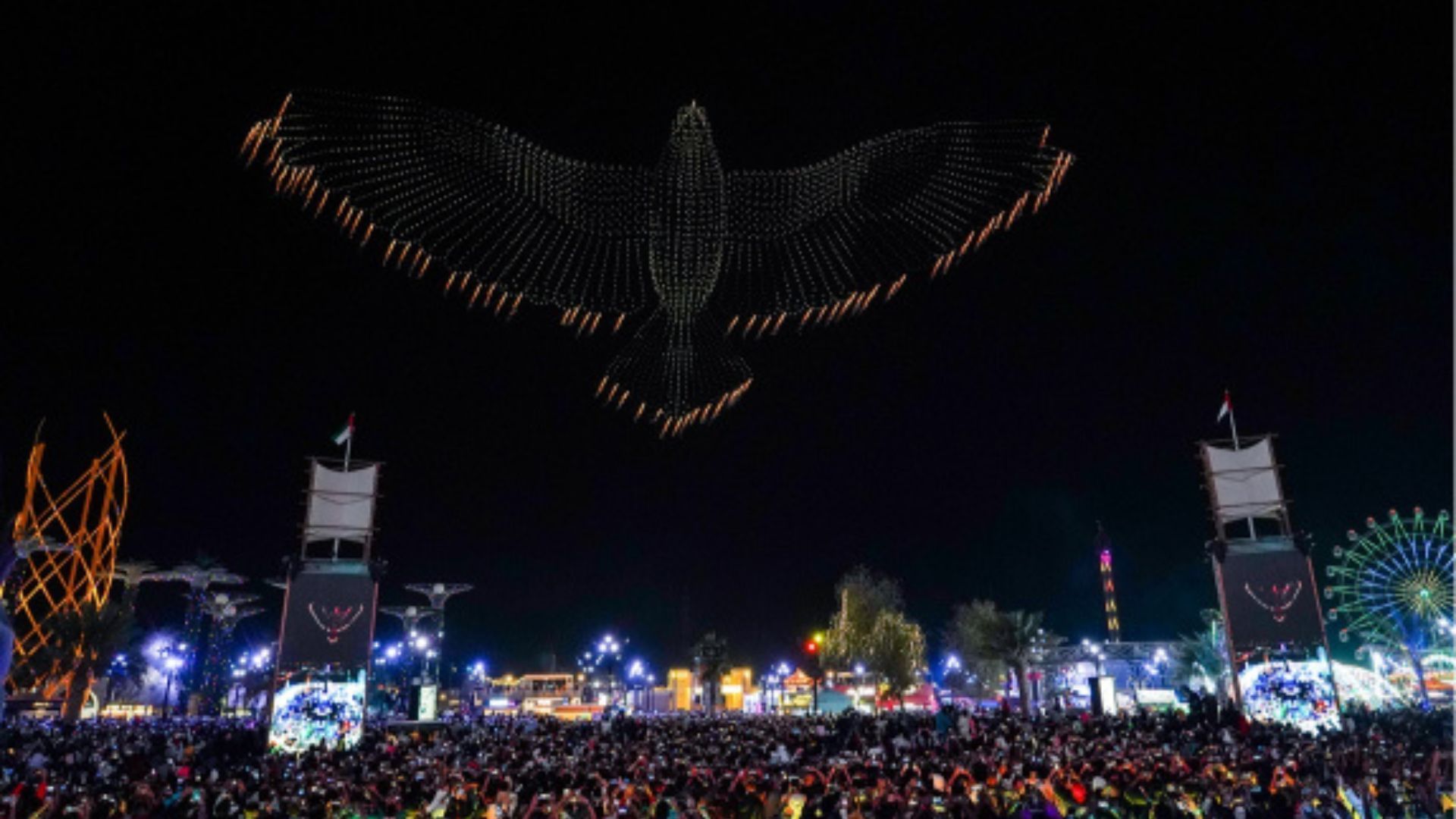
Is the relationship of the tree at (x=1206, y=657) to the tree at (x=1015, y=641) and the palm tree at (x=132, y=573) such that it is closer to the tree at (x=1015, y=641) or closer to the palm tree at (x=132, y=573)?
the tree at (x=1015, y=641)

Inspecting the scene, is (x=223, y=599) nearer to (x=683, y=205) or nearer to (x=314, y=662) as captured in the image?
(x=314, y=662)

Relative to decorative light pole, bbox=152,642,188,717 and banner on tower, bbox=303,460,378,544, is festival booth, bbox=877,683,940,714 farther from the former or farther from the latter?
decorative light pole, bbox=152,642,188,717

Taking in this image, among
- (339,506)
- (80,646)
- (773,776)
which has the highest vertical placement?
(339,506)

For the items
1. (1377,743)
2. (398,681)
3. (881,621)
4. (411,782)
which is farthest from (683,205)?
(398,681)

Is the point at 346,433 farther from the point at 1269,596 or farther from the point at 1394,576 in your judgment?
the point at 1394,576

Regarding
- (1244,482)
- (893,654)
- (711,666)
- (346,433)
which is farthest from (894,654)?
(346,433)

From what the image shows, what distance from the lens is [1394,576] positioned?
175 ft

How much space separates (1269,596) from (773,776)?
2729 centimetres

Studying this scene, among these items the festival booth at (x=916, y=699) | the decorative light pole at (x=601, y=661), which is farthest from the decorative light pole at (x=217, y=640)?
the festival booth at (x=916, y=699)

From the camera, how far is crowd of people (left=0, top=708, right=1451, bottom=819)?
15.3m

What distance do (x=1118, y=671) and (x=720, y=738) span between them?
267ft

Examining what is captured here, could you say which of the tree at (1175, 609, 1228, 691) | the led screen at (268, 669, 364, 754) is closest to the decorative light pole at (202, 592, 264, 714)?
the led screen at (268, 669, 364, 754)

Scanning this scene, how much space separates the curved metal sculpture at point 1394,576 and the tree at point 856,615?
35.4m

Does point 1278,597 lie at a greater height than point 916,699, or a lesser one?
greater
